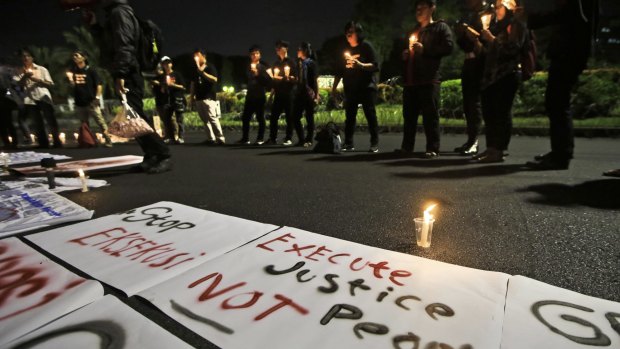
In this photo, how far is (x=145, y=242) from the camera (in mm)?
1766

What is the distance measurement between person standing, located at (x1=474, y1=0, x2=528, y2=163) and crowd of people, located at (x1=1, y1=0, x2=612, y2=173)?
0.04ft

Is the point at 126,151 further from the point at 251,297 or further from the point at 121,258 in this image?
the point at 251,297

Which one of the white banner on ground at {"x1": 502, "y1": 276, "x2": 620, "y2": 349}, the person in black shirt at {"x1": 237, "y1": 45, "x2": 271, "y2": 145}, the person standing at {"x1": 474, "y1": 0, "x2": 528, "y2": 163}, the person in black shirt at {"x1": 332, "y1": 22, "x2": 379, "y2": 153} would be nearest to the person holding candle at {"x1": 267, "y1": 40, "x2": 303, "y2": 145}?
the person in black shirt at {"x1": 237, "y1": 45, "x2": 271, "y2": 145}

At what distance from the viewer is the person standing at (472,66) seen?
4109 mm

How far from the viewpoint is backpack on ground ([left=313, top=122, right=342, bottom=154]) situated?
5.37 m

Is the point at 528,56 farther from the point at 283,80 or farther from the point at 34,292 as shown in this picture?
the point at 34,292

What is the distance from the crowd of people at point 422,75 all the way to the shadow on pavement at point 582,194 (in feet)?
2.25

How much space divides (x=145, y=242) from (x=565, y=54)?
382 centimetres

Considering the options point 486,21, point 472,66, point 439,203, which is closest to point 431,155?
point 472,66

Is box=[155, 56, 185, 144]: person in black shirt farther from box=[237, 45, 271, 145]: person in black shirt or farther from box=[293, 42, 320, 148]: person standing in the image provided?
box=[293, 42, 320, 148]: person standing

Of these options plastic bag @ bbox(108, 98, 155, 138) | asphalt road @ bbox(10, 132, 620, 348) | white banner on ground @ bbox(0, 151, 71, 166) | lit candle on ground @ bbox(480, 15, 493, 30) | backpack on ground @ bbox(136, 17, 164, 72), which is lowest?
asphalt road @ bbox(10, 132, 620, 348)

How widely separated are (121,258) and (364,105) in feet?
13.8

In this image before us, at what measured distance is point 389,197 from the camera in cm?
268

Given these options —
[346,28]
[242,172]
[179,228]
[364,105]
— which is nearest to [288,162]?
[242,172]
